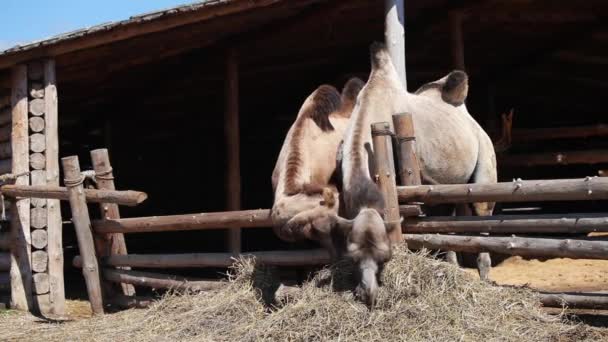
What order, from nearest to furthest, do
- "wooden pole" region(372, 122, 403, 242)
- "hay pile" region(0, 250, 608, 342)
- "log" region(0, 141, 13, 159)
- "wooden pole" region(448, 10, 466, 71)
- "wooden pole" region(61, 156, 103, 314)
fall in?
1. "hay pile" region(0, 250, 608, 342)
2. "wooden pole" region(372, 122, 403, 242)
3. "wooden pole" region(61, 156, 103, 314)
4. "log" region(0, 141, 13, 159)
5. "wooden pole" region(448, 10, 466, 71)

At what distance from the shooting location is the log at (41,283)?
8.62 metres

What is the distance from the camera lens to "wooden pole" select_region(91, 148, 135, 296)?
27.4 ft

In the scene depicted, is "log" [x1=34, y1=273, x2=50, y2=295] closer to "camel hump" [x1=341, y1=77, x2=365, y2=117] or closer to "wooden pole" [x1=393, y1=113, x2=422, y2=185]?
"camel hump" [x1=341, y1=77, x2=365, y2=117]

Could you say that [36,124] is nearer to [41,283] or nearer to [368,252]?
[41,283]

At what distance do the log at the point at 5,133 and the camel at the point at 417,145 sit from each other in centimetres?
409

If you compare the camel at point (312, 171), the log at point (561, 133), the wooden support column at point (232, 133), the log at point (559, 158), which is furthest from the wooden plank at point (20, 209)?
the log at point (561, 133)

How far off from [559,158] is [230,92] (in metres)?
4.44

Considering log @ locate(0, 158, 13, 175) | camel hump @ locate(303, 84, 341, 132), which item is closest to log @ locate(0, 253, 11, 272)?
log @ locate(0, 158, 13, 175)

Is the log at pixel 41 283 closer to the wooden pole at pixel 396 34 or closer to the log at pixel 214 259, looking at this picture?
the log at pixel 214 259

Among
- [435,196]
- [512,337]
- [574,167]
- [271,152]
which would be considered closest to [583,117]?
[574,167]

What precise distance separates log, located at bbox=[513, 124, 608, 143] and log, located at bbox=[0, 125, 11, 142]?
6.76 metres

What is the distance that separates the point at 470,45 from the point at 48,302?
6.91 m

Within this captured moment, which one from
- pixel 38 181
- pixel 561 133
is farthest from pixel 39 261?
pixel 561 133

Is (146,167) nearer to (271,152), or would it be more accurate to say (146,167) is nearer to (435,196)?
(271,152)
